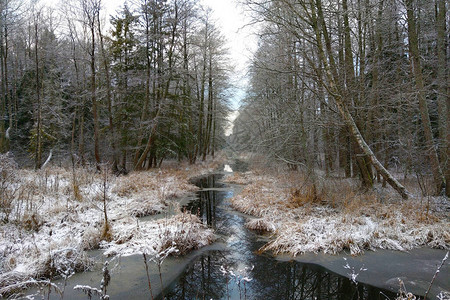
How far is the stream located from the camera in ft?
14.6

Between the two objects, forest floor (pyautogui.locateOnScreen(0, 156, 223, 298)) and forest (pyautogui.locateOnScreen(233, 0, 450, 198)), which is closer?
forest floor (pyautogui.locateOnScreen(0, 156, 223, 298))

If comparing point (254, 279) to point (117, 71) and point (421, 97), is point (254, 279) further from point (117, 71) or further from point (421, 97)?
point (117, 71)

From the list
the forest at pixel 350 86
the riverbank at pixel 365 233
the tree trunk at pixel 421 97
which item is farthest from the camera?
the tree trunk at pixel 421 97

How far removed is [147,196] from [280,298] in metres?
7.01

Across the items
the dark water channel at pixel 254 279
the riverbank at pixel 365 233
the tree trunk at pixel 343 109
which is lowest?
the dark water channel at pixel 254 279

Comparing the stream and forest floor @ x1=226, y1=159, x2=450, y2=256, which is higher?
forest floor @ x1=226, y1=159, x2=450, y2=256

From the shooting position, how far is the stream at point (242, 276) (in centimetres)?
446

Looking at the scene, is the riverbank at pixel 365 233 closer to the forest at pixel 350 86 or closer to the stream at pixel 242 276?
the stream at pixel 242 276

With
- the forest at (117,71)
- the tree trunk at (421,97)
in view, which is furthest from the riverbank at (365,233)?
the forest at (117,71)

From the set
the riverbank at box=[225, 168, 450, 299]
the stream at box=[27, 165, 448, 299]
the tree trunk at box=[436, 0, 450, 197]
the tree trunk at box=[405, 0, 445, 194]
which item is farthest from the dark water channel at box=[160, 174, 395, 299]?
the tree trunk at box=[436, 0, 450, 197]

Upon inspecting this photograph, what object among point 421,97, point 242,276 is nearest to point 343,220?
point 242,276

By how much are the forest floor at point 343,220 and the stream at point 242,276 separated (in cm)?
35

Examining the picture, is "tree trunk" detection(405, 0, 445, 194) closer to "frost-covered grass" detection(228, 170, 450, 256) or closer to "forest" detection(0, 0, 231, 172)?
"frost-covered grass" detection(228, 170, 450, 256)

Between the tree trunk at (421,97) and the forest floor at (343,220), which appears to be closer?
the forest floor at (343,220)
